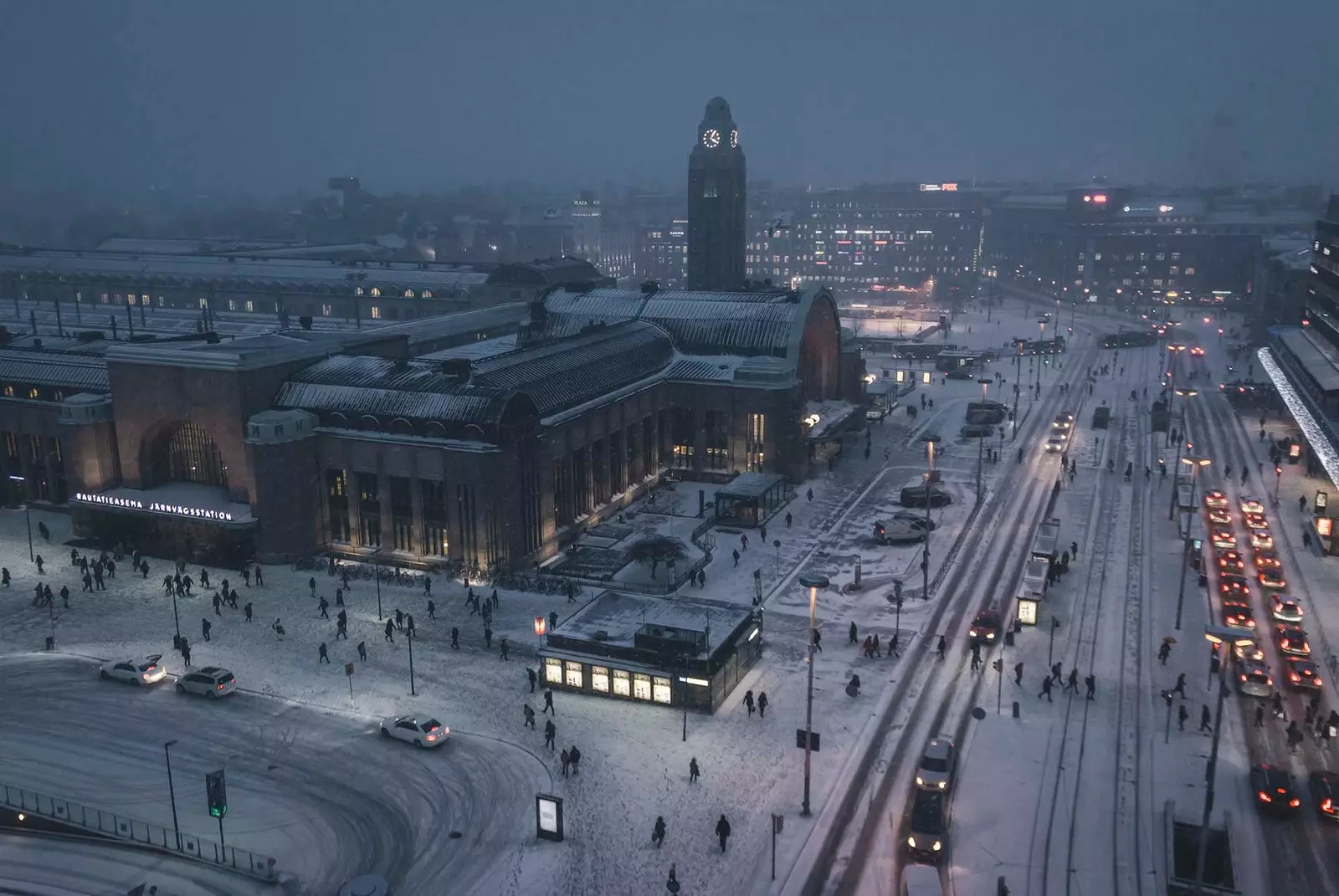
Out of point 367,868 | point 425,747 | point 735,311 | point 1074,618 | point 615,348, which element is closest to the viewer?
point 367,868

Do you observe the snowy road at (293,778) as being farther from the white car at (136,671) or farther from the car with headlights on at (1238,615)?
the car with headlights on at (1238,615)

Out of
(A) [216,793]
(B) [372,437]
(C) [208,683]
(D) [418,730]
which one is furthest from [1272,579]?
(C) [208,683]

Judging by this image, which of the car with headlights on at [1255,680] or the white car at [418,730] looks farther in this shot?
the car with headlights on at [1255,680]

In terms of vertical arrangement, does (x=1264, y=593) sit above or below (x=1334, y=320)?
below

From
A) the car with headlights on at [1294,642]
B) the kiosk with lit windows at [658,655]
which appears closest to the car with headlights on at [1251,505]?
the car with headlights on at [1294,642]

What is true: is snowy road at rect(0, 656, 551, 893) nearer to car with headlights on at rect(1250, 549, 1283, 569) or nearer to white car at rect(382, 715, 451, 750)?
white car at rect(382, 715, 451, 750)

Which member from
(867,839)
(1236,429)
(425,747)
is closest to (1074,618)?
(867,839)

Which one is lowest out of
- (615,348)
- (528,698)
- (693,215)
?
(528,698)

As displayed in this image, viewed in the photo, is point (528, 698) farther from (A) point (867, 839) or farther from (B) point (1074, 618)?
(B) point (1074, 618)

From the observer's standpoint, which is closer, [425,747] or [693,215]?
[425,747]
